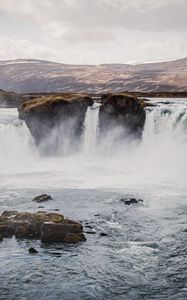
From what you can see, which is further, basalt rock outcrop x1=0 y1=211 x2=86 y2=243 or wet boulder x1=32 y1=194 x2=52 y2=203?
wet boulder x1=32 y1=194 x2=52 y2=203

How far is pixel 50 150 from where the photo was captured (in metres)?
49.7

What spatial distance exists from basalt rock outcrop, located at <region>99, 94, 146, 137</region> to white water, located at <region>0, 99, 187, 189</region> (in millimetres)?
1196

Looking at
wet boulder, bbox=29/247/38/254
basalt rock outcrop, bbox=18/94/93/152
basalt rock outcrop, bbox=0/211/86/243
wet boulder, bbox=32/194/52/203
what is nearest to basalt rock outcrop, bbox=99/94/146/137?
basalt rock outcrop, bbox=18/94/93/152

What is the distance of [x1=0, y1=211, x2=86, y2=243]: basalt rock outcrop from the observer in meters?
19.5

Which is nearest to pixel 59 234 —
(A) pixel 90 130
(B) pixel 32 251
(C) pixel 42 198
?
(B) pixel 32 251

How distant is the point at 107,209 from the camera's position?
2505 cm

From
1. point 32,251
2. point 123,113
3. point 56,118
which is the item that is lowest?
point 32,251

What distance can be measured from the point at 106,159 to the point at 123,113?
5.39 m

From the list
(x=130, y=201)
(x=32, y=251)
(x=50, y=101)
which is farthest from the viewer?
(x=50, y=101)

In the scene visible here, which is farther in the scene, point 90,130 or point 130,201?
point 90,130

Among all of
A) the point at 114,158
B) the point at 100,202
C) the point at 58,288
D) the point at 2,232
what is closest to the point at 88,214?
the point at 100,202

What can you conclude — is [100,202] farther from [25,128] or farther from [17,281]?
[25,128]

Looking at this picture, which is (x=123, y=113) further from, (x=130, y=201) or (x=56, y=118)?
(x=130, y=201)

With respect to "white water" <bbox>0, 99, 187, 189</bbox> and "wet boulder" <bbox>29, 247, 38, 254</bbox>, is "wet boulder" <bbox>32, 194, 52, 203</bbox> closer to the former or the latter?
"white water" <bbox>0, 99, 187, 189</bbox>
